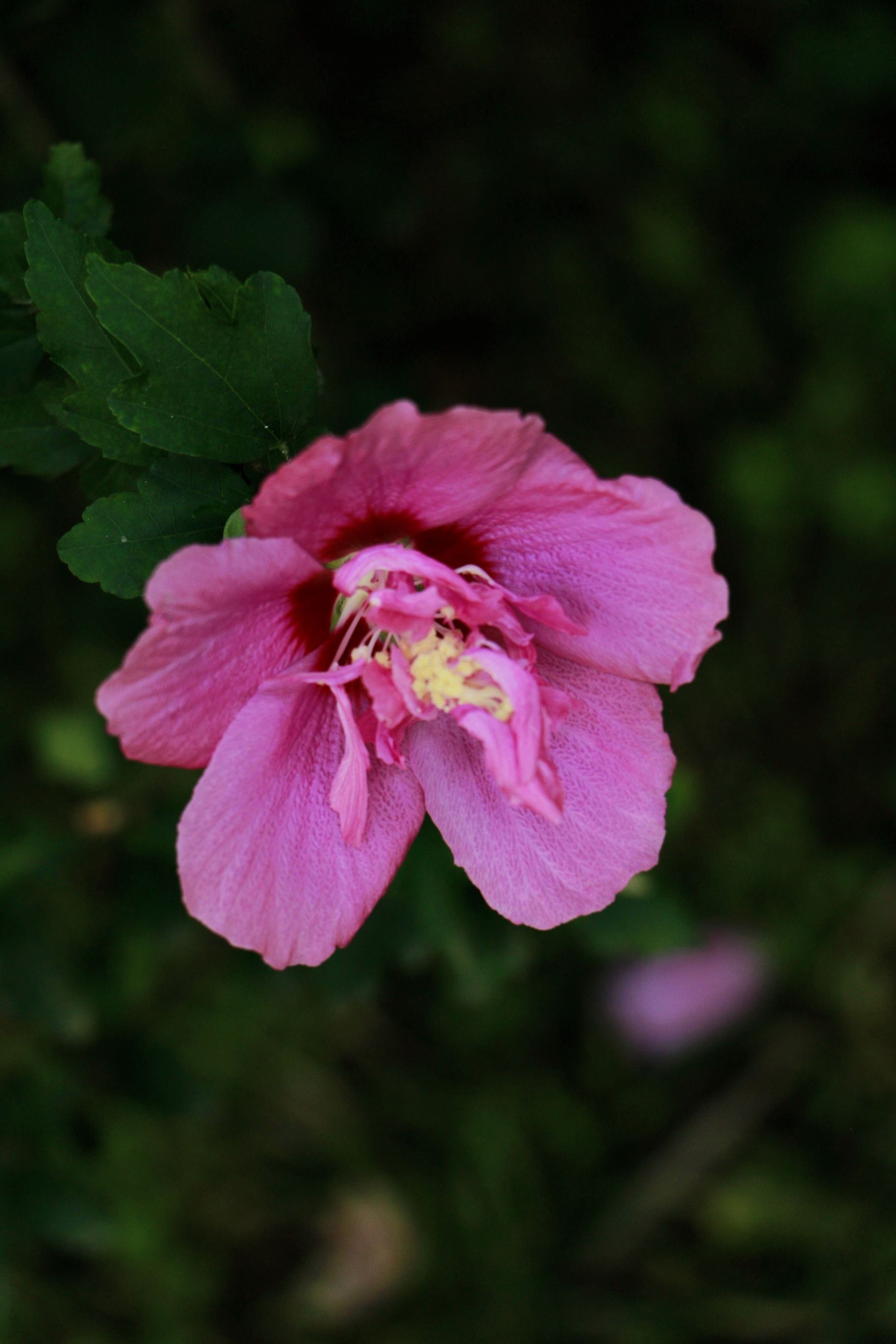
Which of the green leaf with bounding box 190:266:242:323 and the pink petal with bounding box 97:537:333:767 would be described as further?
the green leaf with bounding box 190:266:242:323

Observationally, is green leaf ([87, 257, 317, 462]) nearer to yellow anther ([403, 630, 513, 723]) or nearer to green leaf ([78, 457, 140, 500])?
green leaf ([78, 457, 140, 500])

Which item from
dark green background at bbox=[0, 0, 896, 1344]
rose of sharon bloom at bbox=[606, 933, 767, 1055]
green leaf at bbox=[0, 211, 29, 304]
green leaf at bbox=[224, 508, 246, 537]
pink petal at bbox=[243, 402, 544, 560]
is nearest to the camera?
pink petal at bbox=[243, 402, 544, 560]

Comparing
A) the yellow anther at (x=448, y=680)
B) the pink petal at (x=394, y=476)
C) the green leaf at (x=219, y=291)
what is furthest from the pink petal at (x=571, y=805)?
the green leaf at (x=219, y=291)

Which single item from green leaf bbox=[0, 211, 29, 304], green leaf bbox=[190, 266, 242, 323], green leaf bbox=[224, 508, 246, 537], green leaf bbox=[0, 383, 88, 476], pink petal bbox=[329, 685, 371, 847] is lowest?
pink petal bbox=[329, 685, 371, 847]

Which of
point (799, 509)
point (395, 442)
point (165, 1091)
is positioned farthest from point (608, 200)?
point (165, 1091)

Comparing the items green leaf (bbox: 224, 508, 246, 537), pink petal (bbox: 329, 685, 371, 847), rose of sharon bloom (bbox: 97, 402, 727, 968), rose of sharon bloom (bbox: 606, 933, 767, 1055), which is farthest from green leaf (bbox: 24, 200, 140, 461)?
rose of sharon bloom (bbox: 606, 933, 767, 1055)

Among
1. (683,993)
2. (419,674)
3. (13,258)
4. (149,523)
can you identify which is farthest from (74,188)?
(683,993)

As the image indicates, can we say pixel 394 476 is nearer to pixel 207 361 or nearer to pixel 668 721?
pixel 207 361
